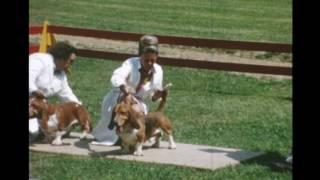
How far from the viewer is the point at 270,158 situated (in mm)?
6090

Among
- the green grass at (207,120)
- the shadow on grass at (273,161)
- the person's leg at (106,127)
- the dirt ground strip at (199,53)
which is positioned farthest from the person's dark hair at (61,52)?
the dirt ground strip at (199,53)

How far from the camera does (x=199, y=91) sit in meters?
10.2

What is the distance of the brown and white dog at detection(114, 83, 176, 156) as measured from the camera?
5.88m

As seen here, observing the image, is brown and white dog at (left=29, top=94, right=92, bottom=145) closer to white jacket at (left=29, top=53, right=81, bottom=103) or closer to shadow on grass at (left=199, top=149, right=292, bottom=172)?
white jacket at (left=29, top=53, right=81, bottom=103)

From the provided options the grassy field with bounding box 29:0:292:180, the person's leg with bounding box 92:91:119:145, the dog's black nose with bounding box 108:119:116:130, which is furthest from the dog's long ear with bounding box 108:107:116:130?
the grassy field with bounding box 29:0:292:180

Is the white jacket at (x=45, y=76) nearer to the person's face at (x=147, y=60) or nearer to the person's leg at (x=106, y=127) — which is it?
the person's leg at (x=106, y=127)

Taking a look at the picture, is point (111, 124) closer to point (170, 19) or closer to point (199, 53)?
point (199, 53)

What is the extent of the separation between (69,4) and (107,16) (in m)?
1.60

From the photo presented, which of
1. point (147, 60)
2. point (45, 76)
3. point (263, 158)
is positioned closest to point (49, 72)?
point (45, 76)

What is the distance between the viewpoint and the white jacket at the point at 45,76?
20.2 feet

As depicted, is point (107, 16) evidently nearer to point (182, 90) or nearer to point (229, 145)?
point (182, 90)

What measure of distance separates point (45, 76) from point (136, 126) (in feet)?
2.75

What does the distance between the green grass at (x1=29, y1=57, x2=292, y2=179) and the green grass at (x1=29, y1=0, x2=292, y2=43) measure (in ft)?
2.92
